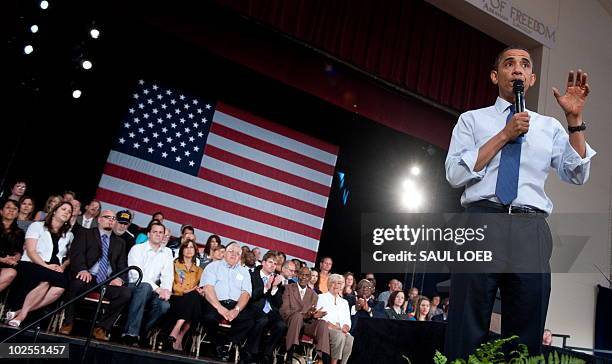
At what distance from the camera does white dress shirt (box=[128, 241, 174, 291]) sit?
528 cm

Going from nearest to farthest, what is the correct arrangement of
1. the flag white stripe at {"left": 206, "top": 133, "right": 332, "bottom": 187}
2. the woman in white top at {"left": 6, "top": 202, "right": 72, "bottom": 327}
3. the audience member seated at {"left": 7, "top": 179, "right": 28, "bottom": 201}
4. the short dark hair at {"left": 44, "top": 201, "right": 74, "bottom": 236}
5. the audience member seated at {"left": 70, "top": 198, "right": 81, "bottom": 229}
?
the woman in white top at {"left": 6, "top": 202, "right": 72, "bottom": 327} → the short dark hair at {"left": 44, "top": 201, "right": 74, "bottom": 236} → the audience member seated at {"left": 70, "top": 198, "right": 81, "bottom": 229} → the audience member seated at {"left": 7, "top": 179, "right": 28, "bottom": 201} → the flag white stripe at {"left": 206, "top": 133, "right": 332, "bottom": 187}

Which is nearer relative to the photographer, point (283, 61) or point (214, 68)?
point (283, 61)

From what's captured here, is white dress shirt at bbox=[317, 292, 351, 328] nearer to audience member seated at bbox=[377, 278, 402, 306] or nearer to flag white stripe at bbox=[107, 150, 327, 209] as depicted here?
audience member seated at bbox=[377, 278, 402, 306]

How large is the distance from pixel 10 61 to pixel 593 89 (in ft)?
24.1

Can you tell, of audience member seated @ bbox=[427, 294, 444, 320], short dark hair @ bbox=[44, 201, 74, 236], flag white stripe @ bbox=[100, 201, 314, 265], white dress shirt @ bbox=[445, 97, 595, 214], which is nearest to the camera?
white dress shirt @ bbox=[445, 97, 595, 214]

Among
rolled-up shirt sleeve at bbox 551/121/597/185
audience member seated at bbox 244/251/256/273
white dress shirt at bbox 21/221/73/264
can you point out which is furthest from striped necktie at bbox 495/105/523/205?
audience member seated at bbox 244/251/256/273

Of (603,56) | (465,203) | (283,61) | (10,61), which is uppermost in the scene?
(603,56)

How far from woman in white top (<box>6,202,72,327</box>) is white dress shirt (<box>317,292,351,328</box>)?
2.64 m

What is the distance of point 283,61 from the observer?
6.73 meters

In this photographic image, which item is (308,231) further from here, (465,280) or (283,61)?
(465,280)

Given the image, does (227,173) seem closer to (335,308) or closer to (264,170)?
(264,170)

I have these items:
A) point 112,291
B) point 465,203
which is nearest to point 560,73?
point 112,291

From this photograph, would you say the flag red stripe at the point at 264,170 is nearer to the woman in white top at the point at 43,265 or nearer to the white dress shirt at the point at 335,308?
the white dress shirt at the point at 335,308

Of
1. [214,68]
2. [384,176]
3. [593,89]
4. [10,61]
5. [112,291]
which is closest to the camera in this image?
[112,291]
